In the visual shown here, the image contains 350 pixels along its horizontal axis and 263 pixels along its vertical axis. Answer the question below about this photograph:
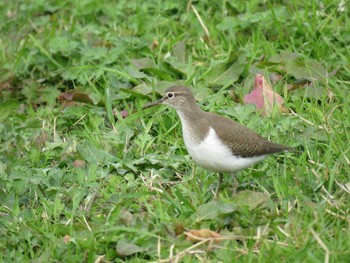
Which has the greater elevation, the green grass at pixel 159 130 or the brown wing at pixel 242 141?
the brown wing at pixel 242 141

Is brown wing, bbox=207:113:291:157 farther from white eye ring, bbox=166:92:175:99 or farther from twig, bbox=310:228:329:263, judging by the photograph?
twig, bbox=310:228:329:263

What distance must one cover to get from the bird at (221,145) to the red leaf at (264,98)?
1.15 metres

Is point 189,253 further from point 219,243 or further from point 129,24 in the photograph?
point 129,24

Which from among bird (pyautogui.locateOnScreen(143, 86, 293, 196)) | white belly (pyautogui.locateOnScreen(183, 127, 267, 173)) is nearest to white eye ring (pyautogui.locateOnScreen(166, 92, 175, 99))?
bird (pyautogui.locateOnScreen(143, 86, 293, 196))

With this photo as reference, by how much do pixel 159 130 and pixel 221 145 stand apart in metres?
1.46

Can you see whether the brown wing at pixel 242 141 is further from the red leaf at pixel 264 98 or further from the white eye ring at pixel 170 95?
the red leaf at pixel 264 98

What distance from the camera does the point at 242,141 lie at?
259 inches

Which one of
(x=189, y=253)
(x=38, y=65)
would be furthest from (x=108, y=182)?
(x=38, y=65)

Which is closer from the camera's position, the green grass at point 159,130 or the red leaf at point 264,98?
the green grass at point 159,130

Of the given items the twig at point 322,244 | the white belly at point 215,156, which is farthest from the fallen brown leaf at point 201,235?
the twig at point 322,244

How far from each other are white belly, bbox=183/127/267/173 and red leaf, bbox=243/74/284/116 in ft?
4.50

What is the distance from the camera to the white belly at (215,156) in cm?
642

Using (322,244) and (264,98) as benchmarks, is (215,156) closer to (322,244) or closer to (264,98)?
(322,244)

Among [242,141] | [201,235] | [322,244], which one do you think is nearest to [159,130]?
[242,141]
